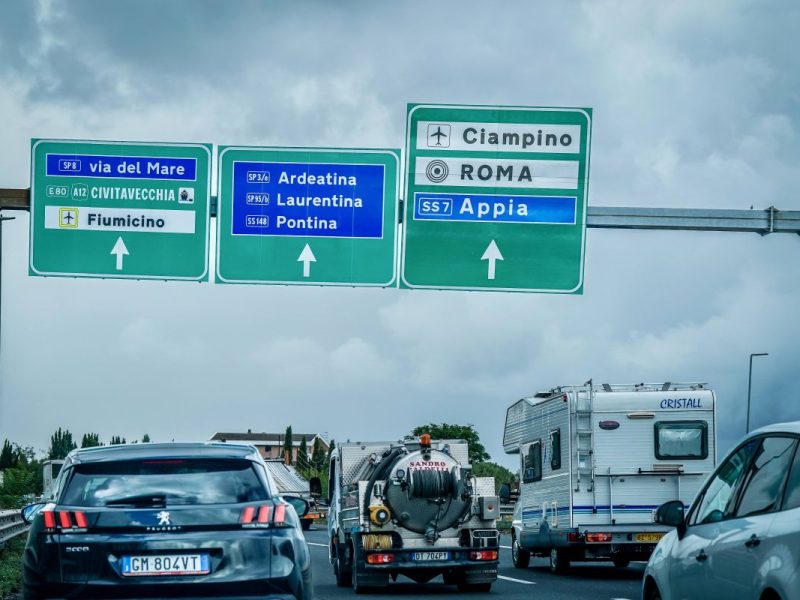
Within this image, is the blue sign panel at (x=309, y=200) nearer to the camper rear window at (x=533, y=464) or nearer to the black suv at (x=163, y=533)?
the camper rear window at (x=533, y=464)

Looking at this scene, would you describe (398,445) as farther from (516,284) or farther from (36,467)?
(36,467)

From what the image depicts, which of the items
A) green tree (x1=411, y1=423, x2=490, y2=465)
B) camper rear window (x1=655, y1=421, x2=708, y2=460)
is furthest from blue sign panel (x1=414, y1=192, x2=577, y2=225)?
green tree (x1=411, y1=423, x2=490, y2=465)

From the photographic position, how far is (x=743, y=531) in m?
8.18

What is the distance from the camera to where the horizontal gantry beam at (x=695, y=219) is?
1914cm

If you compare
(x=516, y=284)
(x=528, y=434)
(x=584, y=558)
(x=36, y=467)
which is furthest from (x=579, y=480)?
(x=36, y=467)

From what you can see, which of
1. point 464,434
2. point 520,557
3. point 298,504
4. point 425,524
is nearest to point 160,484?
point 298,504

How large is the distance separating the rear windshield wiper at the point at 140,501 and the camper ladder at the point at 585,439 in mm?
15762

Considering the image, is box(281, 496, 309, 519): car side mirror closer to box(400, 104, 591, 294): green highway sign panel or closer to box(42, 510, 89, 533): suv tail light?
box(42, 510, 89, 533): suv tail light

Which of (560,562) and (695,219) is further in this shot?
(560,562)

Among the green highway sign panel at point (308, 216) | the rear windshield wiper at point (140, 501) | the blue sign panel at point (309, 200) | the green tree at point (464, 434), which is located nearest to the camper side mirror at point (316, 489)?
the green highway sign panel at point (308, 216)

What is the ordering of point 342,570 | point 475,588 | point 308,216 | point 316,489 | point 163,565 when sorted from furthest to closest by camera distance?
point 316,489
point 342,570
point 475,588
point 308,216
point 163,565

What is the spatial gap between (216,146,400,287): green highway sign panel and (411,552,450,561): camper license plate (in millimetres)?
3709

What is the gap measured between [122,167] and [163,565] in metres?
12.1

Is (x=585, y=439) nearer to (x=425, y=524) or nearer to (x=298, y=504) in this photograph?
(x=425, y=524)
